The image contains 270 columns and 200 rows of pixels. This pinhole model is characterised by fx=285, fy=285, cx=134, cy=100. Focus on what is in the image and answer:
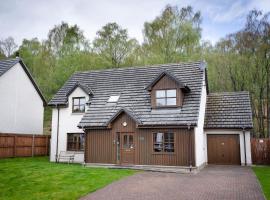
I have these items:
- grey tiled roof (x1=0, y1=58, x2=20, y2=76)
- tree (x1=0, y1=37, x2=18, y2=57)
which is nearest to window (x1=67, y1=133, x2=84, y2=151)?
grey tiled roof (x1=0, y1=58, x2=20, y2=76)

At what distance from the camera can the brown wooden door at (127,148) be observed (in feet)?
61.9

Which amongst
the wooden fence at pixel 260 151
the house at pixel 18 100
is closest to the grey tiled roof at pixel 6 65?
the house at pixel 18 100

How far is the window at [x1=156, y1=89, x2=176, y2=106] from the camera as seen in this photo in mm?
19172

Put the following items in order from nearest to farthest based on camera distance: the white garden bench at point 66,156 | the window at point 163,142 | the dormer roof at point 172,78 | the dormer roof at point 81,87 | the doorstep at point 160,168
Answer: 1. the doorstep at point 160,168
2. the window at point 163,142
3. the dormer roof at point 172,78
4. the white garden bench at point 66,156
5. the dormer roof at point 81,87

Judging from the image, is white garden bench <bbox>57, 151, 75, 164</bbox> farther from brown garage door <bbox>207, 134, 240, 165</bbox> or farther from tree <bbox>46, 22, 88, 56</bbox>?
tree <bbox>46, 22, 88, 56</bbox>

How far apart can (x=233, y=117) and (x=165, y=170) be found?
7.07m

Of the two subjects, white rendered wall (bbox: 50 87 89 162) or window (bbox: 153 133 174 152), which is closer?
window (bbox: 153 133 174 152)

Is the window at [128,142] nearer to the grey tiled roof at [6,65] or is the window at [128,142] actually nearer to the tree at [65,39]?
the grey tiled roof at [6,65]

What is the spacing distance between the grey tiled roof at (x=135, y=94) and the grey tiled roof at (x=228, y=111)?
3.46 m

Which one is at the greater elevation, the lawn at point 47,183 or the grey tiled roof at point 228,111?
the grey tiled roof at point 228,111

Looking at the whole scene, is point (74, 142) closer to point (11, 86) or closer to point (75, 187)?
point (11, 86)

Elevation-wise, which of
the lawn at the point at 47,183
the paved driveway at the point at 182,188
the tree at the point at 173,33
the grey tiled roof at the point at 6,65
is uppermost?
the tree at the point at 173,33

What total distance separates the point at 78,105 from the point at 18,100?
7374mm

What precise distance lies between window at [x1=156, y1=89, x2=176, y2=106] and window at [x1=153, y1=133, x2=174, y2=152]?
222 cm
